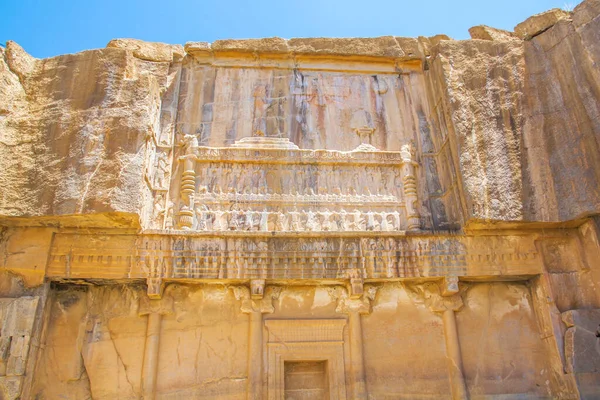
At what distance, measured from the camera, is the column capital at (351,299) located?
18.7 feet

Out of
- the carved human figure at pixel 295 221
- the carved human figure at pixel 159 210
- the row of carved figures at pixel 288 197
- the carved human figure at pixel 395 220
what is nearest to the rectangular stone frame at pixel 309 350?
the carved human figure at pixel 295 221

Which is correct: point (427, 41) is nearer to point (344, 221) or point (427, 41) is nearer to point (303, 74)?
point (303, 74)

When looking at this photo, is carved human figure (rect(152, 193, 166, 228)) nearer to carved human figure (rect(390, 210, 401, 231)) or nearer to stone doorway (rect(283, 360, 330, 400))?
stone doorway (rect(283, 360, 330, 400))

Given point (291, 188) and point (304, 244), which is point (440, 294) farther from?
point (291, 188)

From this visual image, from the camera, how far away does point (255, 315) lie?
5.56 m

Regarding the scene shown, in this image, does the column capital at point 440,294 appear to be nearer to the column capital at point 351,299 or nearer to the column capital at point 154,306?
the column capital at point 351,299

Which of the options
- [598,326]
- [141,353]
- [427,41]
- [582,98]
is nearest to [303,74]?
[427,41]

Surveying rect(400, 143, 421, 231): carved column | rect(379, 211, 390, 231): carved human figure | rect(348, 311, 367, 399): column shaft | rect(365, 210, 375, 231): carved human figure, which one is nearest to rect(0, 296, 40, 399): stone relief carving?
rect(348, 311, 367, 399): column shaft

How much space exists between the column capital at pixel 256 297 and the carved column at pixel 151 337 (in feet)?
2.66

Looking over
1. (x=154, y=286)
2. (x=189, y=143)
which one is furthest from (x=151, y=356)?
(x=189, y=143)

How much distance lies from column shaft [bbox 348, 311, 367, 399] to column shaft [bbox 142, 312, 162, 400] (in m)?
2.19

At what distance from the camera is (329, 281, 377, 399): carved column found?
5316 mm

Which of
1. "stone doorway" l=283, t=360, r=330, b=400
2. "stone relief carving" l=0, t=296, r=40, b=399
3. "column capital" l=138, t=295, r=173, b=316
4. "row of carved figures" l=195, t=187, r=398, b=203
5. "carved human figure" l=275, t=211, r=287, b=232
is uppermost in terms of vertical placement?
"row of carved figures" l=195, t=187, r=398, b=203

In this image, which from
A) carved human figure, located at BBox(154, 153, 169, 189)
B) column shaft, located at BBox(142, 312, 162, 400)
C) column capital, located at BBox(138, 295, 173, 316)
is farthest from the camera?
carved human figure, located at BBox(154, 153, 169, 189)
